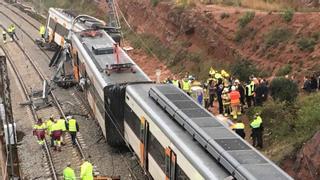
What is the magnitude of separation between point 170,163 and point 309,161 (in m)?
4.03

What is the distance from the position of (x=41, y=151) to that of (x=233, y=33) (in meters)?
14.2

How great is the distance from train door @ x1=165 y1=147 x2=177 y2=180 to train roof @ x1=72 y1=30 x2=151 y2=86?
5.92 m

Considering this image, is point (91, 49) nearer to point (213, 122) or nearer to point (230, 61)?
point (230, 61)

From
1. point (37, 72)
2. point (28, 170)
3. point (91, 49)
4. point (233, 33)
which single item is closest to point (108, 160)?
point (28, 170)

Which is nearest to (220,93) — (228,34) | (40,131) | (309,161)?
(40,131)

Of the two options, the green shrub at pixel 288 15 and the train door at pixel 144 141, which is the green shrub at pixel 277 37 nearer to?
the green shrub at pixel 288 15

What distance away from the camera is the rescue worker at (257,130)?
64.8 ft

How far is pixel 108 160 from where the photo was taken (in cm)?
2138

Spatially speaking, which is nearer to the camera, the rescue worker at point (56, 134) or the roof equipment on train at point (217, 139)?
the roof equipment on train at point (217, 139)

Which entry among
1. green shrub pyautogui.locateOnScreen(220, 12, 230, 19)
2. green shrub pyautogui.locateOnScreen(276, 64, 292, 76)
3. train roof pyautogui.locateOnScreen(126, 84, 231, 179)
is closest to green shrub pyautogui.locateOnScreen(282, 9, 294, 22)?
green shrub pyautogui.locateOnScreen(276, 64, 292, 76)

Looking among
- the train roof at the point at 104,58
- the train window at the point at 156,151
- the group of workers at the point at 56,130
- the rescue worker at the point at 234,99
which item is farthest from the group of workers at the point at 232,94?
the train window at the point at 156,151

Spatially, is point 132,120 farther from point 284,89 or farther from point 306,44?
point 306,44

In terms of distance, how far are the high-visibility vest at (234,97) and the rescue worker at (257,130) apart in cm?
254

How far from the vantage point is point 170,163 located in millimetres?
15344
